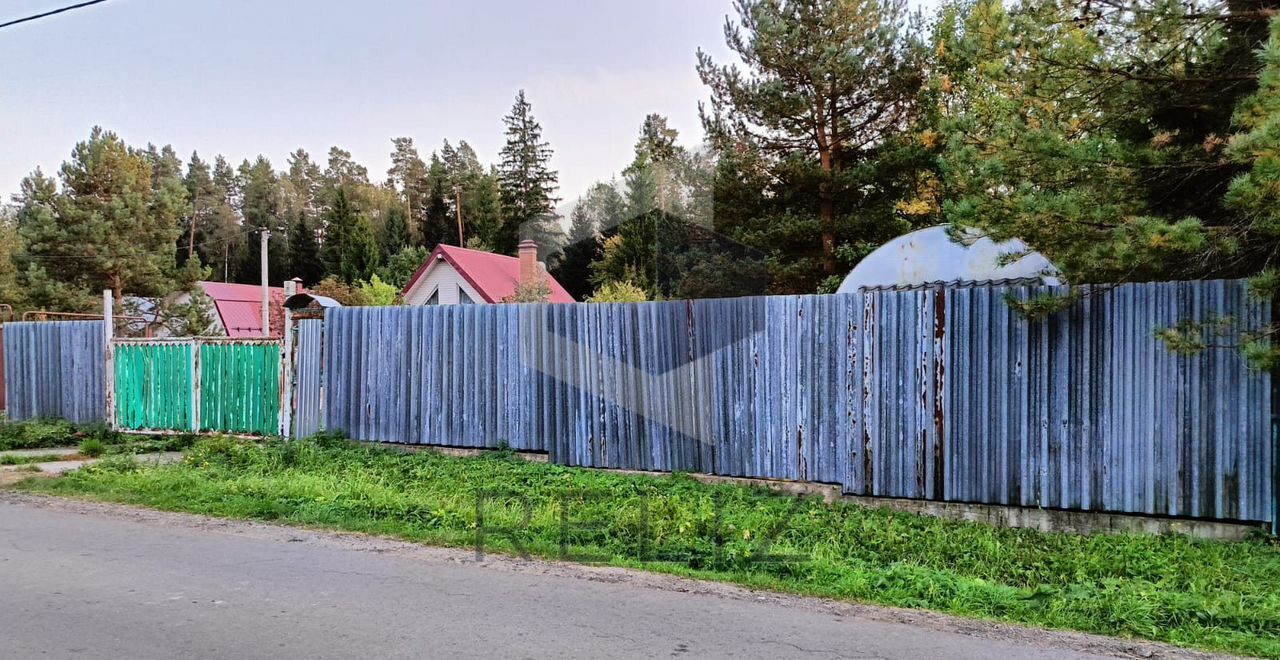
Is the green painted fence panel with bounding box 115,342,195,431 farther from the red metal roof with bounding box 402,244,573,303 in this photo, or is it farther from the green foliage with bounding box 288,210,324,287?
the green foliage with bounding box 288,210,324,287

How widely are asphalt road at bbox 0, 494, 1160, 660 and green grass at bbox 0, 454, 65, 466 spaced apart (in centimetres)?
551

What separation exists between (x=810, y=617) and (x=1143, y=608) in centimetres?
197

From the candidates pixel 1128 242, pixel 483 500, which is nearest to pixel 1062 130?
pixel 1128 242

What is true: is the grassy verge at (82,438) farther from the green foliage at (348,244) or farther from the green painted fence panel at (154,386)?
the green foliage at (348,244)

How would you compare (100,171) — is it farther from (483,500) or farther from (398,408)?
(483,500)

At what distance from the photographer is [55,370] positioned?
13625mm

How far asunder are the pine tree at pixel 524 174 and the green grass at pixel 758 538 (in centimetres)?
4164

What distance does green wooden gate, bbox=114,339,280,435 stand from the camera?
11375 millimetres

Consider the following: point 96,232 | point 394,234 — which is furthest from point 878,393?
point 394,234

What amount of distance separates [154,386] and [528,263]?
58.1 feet

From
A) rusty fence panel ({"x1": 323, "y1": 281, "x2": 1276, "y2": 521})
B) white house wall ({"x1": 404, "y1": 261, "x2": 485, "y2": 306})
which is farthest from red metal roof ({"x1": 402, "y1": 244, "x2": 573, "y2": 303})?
rusty fence panel ({"x1": 323, "y1": 281, "x2": 1276, "y2": 521})

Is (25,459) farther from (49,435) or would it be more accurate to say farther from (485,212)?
(485,212)

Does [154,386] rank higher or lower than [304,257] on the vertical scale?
lower

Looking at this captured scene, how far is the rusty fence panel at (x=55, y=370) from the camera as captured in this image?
1316 centimetres
